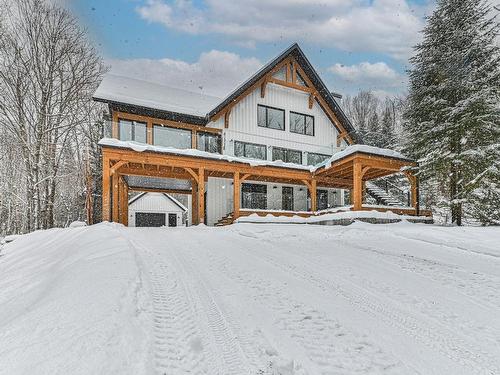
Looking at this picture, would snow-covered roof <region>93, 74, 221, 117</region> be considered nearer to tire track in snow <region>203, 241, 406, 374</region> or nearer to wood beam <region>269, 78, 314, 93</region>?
wood beam <region>269, 78, 314, 93</region>

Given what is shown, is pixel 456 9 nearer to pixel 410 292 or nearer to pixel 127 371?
pixel 410 292

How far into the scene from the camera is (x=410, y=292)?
11.4ft

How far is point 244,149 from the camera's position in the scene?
54.1ft

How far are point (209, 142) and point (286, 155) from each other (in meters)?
4.62

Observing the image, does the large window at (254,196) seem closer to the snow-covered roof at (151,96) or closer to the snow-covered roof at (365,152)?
the snow-covered roof at (365,152)

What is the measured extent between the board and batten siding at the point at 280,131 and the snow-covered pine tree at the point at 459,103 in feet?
19.6

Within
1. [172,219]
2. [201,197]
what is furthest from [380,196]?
[172,219]

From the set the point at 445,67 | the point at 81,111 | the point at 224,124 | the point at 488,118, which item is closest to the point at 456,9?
the point at 445,67

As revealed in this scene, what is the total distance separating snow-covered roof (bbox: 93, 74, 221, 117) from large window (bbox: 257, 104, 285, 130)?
2.77 meters

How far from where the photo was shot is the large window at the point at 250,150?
16.3 meters

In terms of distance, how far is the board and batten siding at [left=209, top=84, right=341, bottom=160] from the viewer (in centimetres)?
1647

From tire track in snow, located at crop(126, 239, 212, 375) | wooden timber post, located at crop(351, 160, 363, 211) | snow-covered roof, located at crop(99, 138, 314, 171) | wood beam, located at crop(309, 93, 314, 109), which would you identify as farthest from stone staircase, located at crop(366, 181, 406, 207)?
tire track in snow, located at crop(126, 239, 212, 375)

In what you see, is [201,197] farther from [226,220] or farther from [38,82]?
[38,82]

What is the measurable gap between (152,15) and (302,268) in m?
48.1
